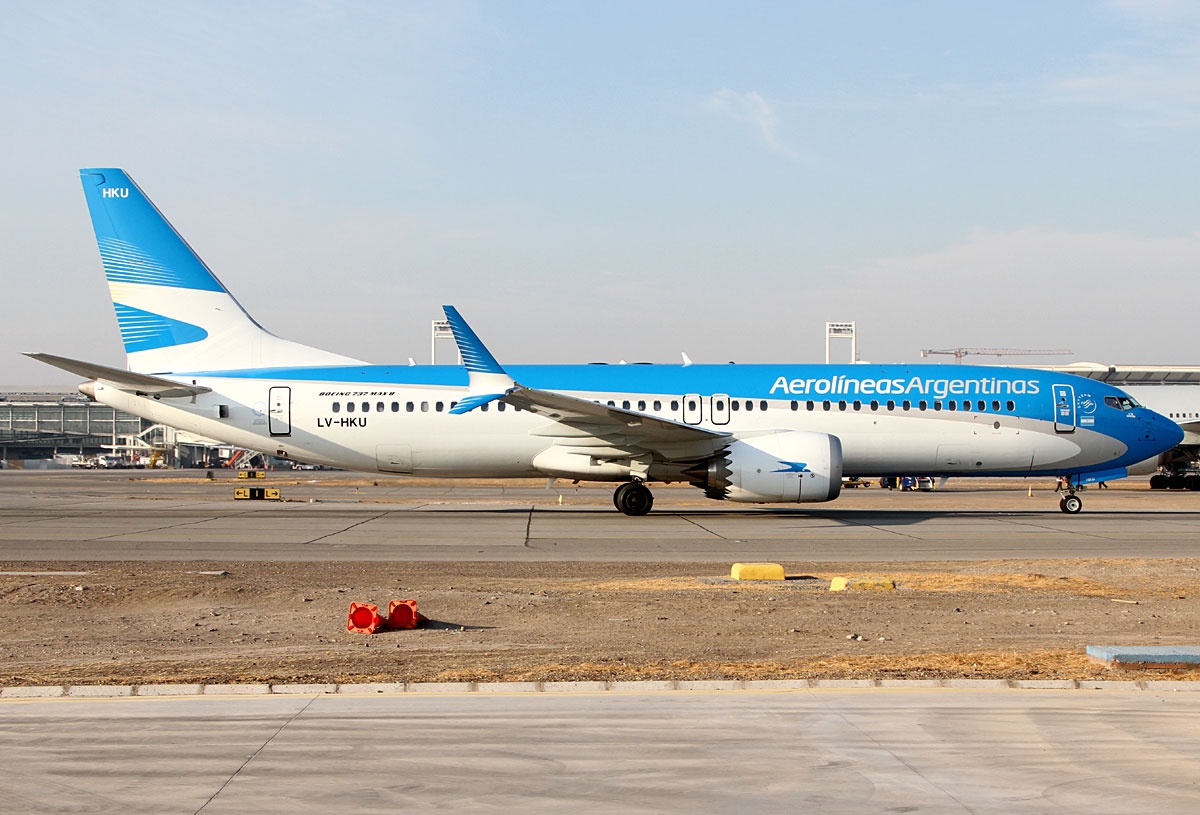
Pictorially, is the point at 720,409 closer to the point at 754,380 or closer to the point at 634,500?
the point at 754,380

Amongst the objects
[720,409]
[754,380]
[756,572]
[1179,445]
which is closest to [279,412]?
[720,409]

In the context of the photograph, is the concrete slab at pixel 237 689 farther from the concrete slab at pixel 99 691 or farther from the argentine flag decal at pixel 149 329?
the argentine flag decal at pixel 149 329

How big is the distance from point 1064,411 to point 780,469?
28.3 ft

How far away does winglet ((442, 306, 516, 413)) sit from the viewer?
81.9 feet

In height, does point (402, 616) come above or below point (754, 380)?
below

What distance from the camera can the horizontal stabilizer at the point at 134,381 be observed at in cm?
2558

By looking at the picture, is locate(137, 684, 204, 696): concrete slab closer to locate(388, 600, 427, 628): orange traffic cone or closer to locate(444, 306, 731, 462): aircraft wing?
locate(388, 600, 427, 628): orange traffic cone

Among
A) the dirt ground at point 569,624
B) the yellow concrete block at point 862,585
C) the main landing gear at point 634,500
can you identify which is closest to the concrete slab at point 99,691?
the dirt ground at point 569,624

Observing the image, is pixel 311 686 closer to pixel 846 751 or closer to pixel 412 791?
pixel 412 791

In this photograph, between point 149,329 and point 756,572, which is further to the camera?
point 149,329

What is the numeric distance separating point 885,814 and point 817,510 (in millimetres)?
26044

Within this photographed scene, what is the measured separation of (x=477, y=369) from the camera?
2534 cm

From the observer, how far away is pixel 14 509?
29500 millimetres

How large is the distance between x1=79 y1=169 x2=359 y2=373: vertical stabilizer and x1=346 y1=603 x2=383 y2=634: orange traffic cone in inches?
765
